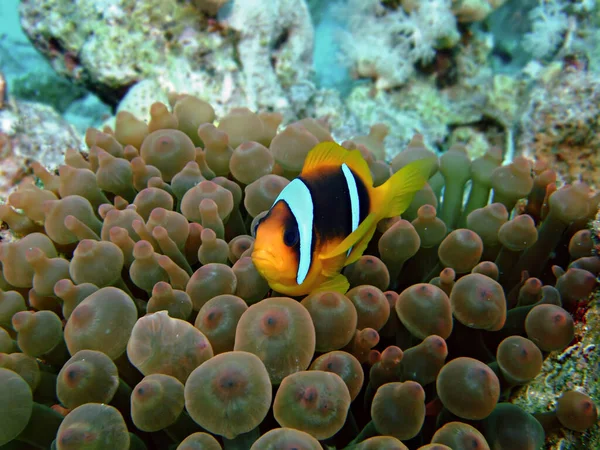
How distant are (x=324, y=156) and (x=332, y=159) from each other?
0.03 metres

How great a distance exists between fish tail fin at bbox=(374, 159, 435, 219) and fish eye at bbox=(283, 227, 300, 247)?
366mm

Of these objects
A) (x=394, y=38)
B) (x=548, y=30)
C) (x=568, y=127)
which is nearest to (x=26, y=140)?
(x=394, y=38)

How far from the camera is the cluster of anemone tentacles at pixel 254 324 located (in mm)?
962

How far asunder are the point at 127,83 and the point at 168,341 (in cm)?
274

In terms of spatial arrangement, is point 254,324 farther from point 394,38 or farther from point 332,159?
point 394,38

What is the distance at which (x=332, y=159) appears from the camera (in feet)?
4.54

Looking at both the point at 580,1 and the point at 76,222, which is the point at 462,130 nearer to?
the point at 580,1

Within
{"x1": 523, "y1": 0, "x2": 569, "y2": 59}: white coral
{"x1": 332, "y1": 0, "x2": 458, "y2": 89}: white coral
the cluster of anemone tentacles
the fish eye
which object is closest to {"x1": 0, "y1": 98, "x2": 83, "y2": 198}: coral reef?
the cluster of anemone tentacles

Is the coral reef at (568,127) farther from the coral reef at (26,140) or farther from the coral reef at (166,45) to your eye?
the coral reef at (26,140)

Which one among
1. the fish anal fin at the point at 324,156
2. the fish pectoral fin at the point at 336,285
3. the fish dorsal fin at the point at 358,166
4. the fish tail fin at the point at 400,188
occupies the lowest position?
the fish pectoral fin at the point at 336,285

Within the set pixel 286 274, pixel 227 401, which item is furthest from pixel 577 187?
pixel 227 401

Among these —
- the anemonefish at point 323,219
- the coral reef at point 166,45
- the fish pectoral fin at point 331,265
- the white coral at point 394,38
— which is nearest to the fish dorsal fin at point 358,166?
the anemonefish at point 323,219

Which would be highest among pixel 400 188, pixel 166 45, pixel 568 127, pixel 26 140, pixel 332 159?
pixel 166 45

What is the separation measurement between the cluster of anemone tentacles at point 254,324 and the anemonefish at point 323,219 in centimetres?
8
